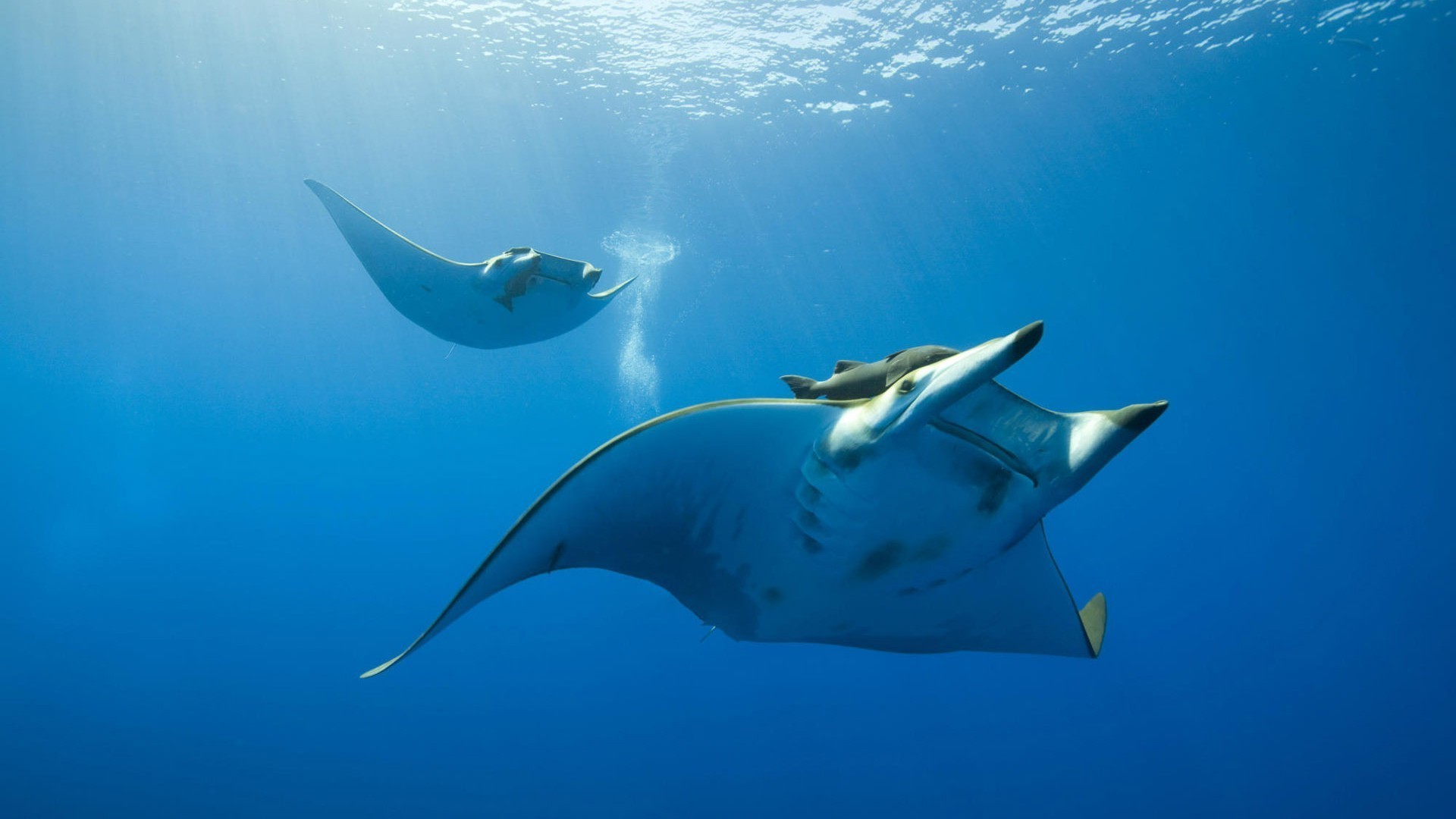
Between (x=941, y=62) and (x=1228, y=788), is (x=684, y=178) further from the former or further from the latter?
(x=1228, y=788)

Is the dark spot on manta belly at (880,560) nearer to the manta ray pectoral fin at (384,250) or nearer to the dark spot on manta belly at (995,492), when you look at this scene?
the dark spot on manta belly at (995,492)

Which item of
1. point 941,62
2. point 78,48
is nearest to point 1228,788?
point 941,62

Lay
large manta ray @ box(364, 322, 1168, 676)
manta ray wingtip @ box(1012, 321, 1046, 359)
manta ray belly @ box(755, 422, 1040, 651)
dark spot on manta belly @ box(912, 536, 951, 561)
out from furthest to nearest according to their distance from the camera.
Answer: dark spot on manta belly @ box(912, 536, 951, 561) < manta ray belly @ box(755, 422, 1040, 651) < large manta ray @ box(364, 322, 1168, 676) < manta ray wingtip @ box(1012, 321, 1046, 359)

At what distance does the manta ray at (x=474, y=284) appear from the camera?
5191mm

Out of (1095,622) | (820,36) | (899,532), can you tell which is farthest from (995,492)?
(820,36)

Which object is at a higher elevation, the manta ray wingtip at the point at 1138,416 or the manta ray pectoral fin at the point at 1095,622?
the manta ray wingtip at the point at 1138,416

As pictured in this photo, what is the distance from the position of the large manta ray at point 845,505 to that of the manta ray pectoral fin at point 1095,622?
2.7 inches

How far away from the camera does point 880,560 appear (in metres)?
2.04

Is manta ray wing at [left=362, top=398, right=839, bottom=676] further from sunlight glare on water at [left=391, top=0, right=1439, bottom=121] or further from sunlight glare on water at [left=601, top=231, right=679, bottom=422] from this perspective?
sunlight glare on water at [left=601, top=231, right=679, bottom=422]

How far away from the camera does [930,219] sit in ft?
56.5

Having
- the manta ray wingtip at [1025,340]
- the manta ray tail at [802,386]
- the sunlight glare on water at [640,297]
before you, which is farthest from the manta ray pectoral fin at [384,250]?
the sunlight glare on water at [640,297]

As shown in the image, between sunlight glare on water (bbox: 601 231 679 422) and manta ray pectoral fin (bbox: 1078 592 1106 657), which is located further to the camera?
sunlight glare on water (bbox: 601 231 679 422)

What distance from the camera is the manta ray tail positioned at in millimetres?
2467

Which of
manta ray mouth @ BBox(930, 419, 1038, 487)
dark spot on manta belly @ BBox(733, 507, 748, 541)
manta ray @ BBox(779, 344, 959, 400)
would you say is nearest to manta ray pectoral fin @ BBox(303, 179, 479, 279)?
manta ray @ BBox(779, 344, 959, 400)
